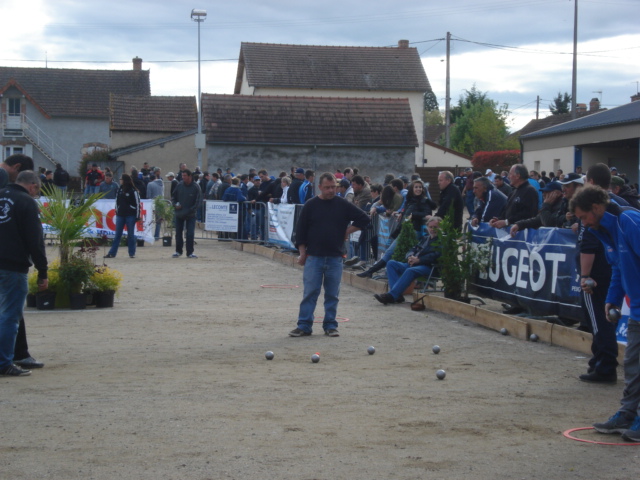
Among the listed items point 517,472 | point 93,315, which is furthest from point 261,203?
point 517,472

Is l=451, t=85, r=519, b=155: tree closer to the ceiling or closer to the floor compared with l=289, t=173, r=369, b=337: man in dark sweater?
closer to the ceiling

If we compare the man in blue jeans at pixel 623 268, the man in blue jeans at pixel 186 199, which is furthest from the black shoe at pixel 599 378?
the man in blue jeans at pixel 186 199

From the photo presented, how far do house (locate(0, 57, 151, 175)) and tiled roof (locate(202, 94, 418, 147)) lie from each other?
32.5 meters

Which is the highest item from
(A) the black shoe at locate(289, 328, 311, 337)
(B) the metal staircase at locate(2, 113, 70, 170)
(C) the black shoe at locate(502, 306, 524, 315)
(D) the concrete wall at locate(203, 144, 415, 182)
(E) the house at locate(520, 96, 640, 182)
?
(B) the metal staircase at locate(2, 113, 70, 170)

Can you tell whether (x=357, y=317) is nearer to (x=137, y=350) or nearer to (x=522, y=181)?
(x=522, y=181)

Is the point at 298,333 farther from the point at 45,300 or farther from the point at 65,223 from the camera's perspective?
the point at 45,300

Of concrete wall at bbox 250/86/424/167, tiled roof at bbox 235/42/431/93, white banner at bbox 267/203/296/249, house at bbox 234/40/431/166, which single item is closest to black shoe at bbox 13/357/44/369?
white banner at bbox 267/203/296/249

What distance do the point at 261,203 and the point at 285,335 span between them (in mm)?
13211

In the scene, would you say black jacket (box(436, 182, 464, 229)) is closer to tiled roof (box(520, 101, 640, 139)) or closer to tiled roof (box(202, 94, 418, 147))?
tiled roof (box(520, 101, 640, 139))

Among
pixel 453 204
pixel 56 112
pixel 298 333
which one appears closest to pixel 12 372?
pixel 298 333

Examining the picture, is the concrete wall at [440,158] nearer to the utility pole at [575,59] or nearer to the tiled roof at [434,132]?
the utility pole at [575,59]

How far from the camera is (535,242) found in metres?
11.2

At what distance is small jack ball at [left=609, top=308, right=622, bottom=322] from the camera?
21.8 feet

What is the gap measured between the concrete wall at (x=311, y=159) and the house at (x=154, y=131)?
889 centimetres
